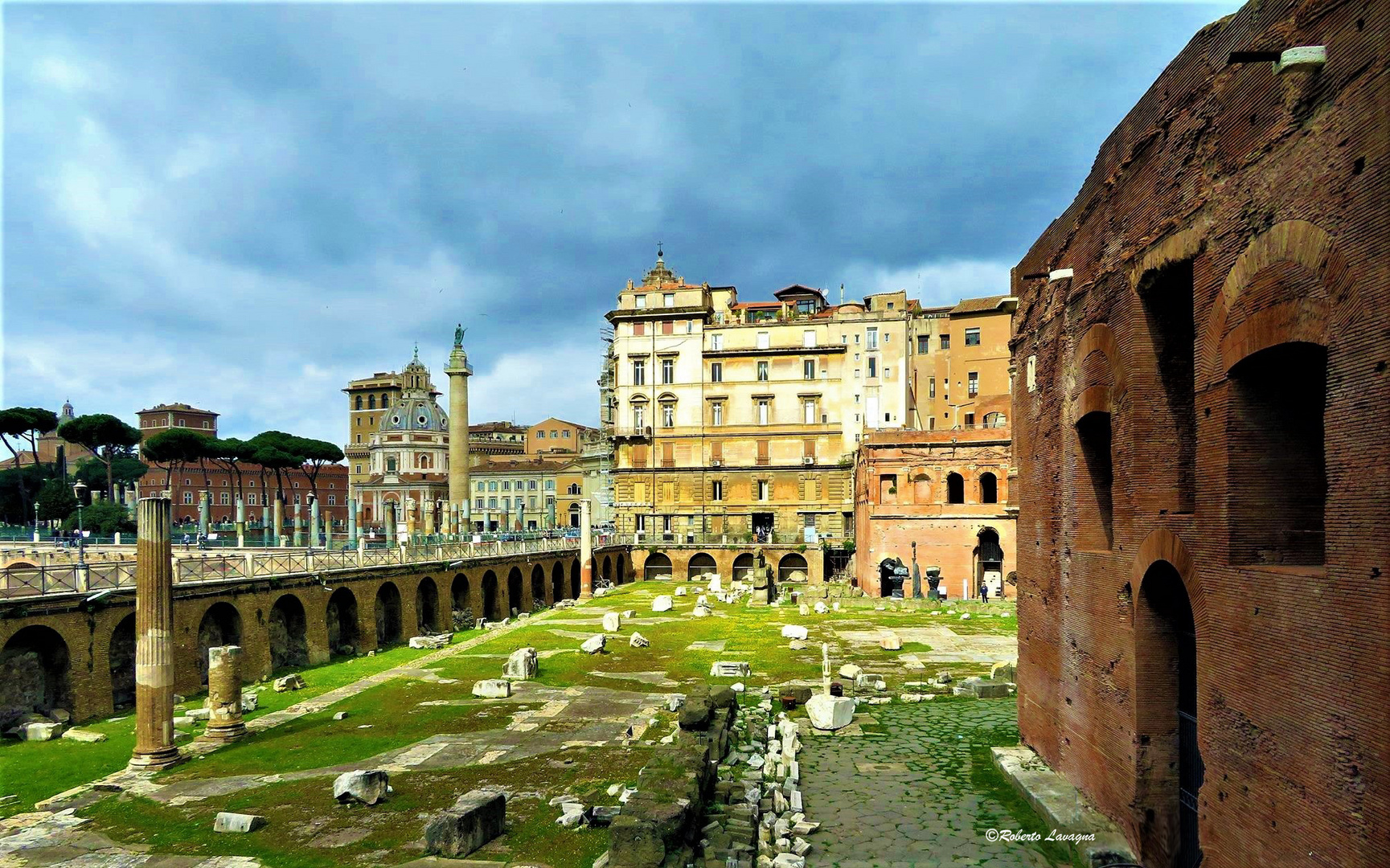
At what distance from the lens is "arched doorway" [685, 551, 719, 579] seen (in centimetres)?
5544

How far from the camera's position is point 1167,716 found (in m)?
9.16

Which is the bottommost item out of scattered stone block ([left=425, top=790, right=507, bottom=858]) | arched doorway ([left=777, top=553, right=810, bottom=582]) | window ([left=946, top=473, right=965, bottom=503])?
arched doorway ([left=777, top=553, right=810, bottom=582])

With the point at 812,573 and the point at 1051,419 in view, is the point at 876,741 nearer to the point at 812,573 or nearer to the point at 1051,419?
the point at 1051,419

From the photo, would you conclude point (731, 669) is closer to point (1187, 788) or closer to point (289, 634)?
point (1187, 788)

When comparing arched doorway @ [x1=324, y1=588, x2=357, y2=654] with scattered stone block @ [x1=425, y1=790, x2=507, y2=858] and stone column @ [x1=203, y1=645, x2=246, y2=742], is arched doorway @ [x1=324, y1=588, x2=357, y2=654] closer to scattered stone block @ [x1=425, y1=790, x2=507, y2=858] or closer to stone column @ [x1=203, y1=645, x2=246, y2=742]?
stone column @ [x1=203, y1=645, x2=246, y2=742]

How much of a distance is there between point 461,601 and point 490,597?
9.21 feet

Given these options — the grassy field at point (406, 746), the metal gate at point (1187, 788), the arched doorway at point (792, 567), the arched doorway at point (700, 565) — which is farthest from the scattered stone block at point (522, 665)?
the arched doorway at point (700, 565)

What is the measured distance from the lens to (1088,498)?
1111cm

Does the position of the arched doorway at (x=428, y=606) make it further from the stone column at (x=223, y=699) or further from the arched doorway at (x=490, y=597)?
the stone column at (x=223, y=699)

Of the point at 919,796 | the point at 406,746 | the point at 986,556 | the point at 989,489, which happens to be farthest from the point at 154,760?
the point at 989,489

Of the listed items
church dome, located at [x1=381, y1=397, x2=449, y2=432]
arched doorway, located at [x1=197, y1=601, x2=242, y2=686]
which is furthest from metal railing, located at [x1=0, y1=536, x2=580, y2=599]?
church dome, located at [x1=381, y1=397, x2=449, y2=432]

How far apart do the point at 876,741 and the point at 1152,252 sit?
9860 mm

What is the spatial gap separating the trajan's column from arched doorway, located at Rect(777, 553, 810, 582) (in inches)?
822

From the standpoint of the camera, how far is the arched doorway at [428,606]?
1315 inches
